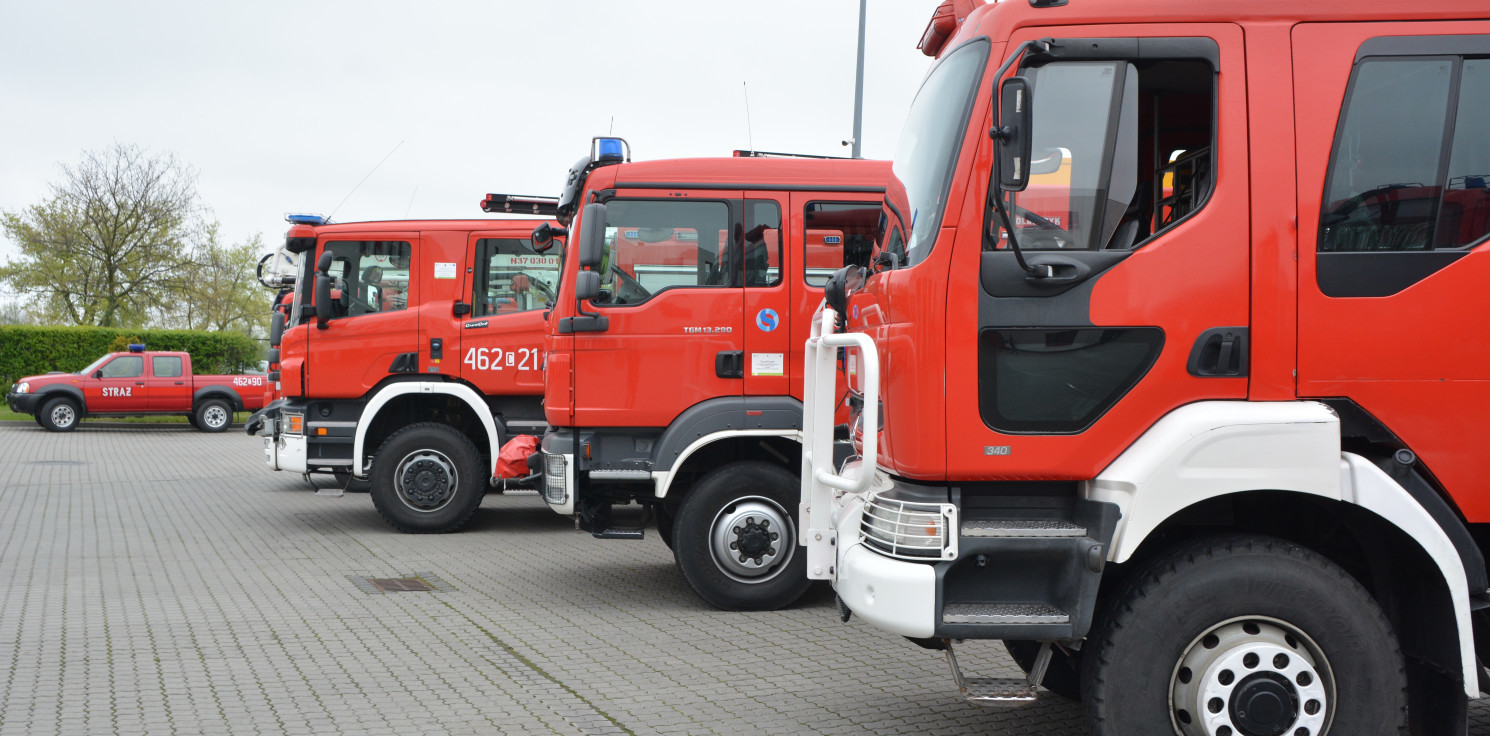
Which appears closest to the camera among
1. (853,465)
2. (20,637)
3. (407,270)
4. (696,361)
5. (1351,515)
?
(1351,515)

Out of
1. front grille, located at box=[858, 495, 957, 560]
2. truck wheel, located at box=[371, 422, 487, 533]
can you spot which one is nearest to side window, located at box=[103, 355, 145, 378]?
truck wheel, located at box=[371, 422, 487, 533]

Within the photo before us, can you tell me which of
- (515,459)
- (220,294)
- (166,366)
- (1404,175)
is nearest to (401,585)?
(515,459)

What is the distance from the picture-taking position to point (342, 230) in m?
11.5

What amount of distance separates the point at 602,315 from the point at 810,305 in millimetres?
1321

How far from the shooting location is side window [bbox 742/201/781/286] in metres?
7.75

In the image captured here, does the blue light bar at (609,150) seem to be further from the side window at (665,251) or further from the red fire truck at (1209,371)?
the red fire truck at (1209,371)

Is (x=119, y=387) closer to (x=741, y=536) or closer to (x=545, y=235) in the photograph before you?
(x=545, y=235)

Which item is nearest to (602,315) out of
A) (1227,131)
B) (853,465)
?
(853,465)

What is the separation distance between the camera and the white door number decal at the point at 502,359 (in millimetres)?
11102

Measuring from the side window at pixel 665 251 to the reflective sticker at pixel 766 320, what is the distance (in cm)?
27

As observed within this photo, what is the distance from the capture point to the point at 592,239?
7355mm

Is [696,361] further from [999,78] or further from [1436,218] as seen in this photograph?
[1436,218]

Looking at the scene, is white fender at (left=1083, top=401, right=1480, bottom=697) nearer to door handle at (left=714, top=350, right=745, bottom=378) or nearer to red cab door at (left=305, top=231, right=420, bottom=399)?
door handle at (left=714, top=350, right=745, bottom=378)

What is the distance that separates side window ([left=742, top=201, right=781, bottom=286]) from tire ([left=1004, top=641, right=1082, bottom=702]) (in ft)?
10.4
